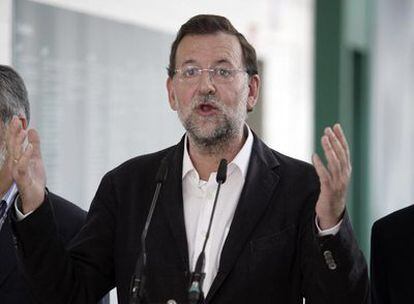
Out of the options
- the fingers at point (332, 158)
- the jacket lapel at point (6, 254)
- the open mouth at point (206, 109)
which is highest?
the open mouth at point (206, 109)

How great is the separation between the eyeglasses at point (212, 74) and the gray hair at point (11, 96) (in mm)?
605

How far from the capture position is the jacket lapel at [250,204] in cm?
228

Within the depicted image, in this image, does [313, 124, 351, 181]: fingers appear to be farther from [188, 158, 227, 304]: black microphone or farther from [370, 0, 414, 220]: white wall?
[370, 0, 414, 220]: white wall

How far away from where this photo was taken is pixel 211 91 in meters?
2.43

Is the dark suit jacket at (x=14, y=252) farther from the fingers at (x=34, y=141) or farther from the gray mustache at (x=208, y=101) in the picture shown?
the gray mustache at (x=208, y=101)

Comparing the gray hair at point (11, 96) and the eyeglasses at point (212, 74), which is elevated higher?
the eyeglasses at point (212, 74)

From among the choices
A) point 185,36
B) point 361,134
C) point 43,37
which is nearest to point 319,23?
point 361,134

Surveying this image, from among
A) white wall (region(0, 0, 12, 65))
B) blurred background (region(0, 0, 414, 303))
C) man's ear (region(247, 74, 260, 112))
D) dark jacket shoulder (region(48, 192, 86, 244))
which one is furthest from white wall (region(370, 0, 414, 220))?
dark jacket shoulder (region(48, 192, 86, 244))

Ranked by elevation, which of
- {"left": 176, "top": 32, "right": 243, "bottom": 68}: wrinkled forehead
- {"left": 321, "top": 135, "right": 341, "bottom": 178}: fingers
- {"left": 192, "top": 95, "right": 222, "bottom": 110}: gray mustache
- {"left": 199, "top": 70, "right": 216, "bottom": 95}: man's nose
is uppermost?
{"left": 176, "top": 32, "right": 243, "bottom": 68}: wrinkled forehead

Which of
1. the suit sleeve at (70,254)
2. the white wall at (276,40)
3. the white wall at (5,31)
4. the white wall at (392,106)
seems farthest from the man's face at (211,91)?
the white wall at (392,106)

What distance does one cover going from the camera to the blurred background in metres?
4.13

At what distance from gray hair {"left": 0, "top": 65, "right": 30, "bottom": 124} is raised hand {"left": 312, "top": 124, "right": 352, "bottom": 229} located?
113 cm

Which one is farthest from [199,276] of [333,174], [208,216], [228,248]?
[333,174]

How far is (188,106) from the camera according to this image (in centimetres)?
246
